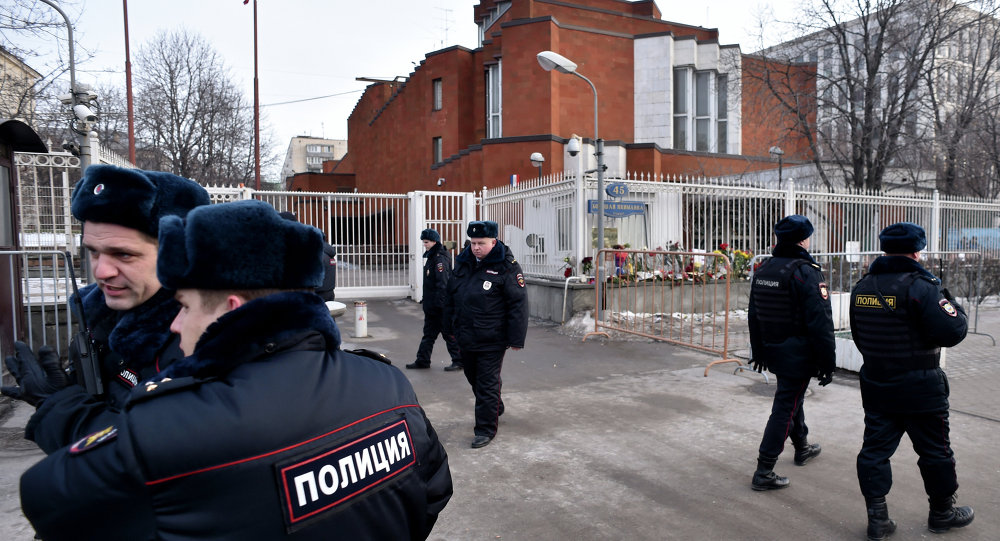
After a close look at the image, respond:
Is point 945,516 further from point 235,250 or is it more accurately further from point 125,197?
point 125,197

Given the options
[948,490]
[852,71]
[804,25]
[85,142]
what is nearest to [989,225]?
[852,71]

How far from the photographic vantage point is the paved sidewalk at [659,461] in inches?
150

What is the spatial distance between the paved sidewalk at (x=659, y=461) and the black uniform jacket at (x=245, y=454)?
2.59 m

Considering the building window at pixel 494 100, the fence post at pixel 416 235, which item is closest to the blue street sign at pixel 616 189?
the fence post at pixel 416 235

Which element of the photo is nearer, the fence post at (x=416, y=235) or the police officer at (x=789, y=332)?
the police officer at (x=789, y=332)

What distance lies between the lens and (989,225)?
54.5 ft

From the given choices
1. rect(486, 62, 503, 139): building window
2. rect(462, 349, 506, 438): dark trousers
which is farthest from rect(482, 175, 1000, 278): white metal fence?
rect(486, 62, 503, 139): building window

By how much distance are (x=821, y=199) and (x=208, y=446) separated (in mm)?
14712

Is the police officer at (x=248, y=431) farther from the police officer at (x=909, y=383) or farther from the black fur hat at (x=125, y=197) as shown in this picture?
the police officer at (x=909, y=383)

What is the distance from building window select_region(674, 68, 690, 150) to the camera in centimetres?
2245

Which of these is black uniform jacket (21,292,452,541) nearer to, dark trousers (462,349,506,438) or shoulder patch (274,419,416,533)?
shoulder patch (274,419,416,533)

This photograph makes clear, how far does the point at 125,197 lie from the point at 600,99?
21.0 meters

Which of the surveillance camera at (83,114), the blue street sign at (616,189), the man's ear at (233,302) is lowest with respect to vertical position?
the man's ear at (233,302)

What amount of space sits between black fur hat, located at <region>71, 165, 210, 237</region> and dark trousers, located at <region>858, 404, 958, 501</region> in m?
3.87
